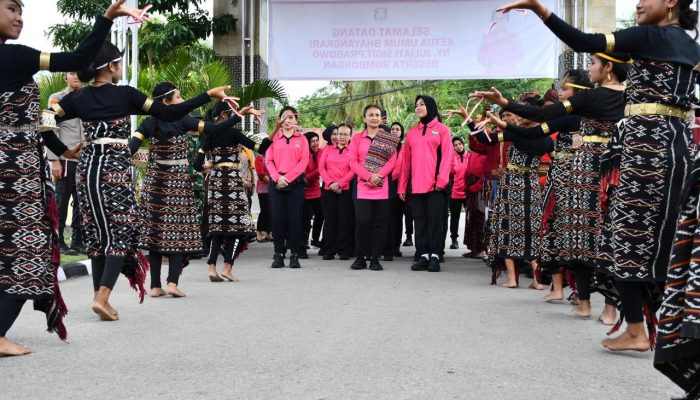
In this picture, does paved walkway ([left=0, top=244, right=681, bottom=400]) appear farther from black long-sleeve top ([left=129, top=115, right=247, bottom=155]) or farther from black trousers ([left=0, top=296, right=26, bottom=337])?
black long-sleeve top ([left=129, top=115, right=247, bottom=155])

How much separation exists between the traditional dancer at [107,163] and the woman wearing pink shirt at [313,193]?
7.73 m

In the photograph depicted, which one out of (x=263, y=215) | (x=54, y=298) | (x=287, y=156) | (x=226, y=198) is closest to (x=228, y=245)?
(x=226, y=198)

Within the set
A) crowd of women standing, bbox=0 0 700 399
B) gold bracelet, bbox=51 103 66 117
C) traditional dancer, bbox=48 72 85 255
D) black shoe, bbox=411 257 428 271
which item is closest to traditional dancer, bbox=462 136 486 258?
black shoe, bbox=411 257 428 271

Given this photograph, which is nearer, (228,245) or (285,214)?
(228,245)

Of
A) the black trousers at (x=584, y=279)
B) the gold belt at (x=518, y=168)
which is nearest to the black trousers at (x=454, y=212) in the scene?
the gold belt at (x=518, y=168)

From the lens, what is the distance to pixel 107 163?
21.1ft

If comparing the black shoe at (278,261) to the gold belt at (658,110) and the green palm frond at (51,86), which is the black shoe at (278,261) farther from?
the gold belt at (658,110)

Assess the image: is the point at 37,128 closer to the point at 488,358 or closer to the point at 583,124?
the point at 488,358

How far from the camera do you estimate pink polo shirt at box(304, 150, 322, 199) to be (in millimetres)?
14539

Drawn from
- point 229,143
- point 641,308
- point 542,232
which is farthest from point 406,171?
point 641,308

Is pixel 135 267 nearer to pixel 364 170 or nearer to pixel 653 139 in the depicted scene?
pixel 653 139

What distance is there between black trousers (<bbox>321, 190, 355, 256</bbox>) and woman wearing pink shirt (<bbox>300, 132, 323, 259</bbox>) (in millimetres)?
651

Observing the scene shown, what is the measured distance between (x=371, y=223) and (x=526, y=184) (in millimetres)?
3083

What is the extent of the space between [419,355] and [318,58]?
11517 millimetres
